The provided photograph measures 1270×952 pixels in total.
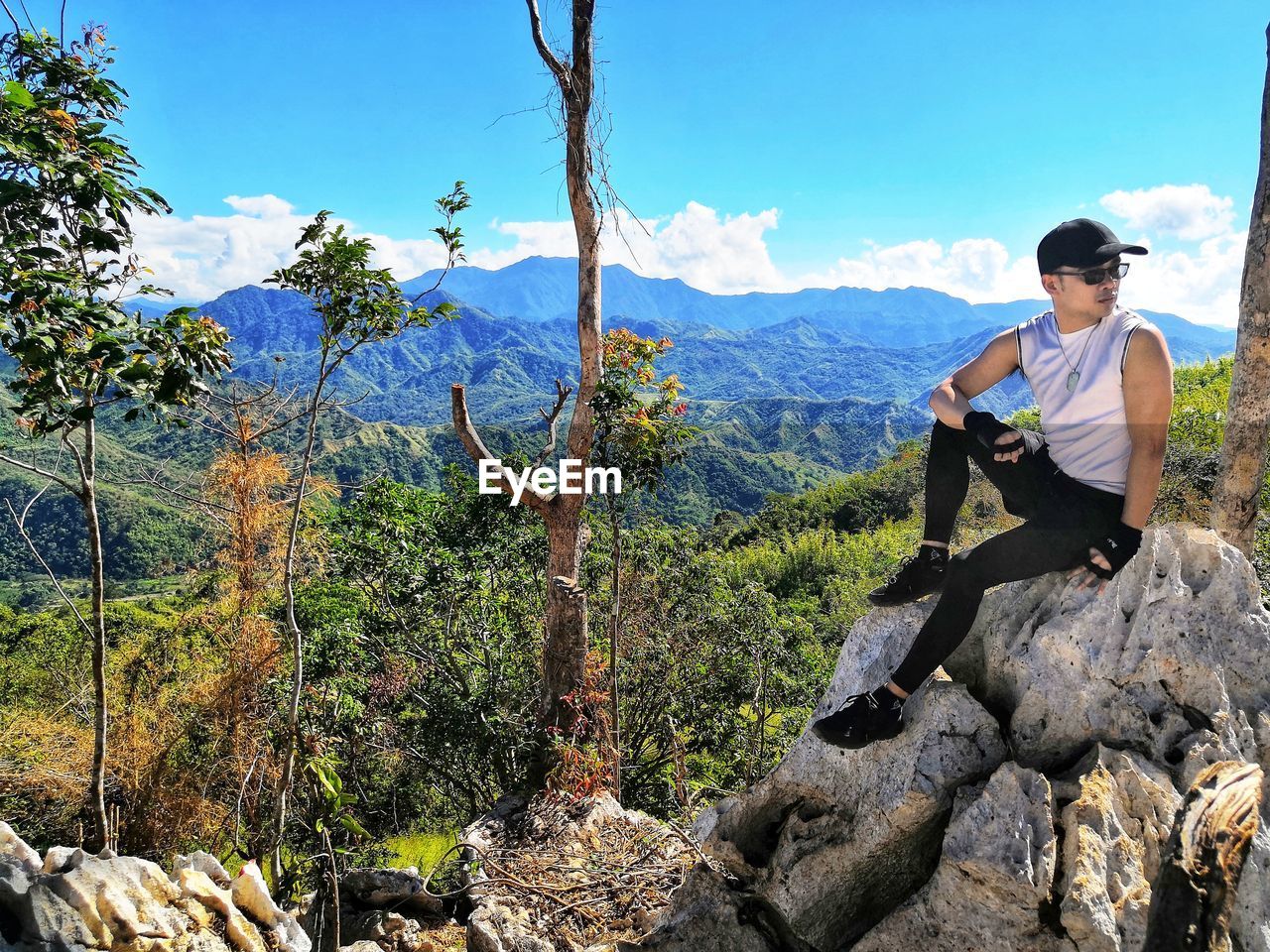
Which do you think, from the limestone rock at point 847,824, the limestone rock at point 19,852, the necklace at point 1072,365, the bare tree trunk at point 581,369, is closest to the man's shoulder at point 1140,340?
the necklace at point 1072,365

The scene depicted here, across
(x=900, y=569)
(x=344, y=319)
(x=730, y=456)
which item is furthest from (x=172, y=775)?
(x=730, y=456)

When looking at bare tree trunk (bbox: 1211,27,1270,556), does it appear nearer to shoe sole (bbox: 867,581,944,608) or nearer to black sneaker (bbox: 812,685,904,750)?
shoe sole (bbox: 867,581,944,608)

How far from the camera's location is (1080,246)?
2.77m

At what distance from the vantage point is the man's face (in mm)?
2762

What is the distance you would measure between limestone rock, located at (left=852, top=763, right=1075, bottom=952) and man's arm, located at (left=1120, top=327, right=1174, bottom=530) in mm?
1186

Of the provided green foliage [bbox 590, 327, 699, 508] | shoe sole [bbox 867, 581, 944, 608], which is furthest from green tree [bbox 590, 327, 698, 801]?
shoe sole [bbox 867, 581, 944, 608]

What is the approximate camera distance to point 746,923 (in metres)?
3.33

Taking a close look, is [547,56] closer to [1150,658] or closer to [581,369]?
[581,369]

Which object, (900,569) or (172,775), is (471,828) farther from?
(172,775)

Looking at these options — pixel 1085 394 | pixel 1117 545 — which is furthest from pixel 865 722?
pixel 1085 394

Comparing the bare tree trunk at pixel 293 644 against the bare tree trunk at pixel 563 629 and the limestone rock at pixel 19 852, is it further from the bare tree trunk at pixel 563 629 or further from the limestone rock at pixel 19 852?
the bare tree trunk at pixel 563 629

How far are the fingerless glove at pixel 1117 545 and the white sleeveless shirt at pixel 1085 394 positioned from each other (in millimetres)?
176

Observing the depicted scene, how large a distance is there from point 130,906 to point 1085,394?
4.74 metres

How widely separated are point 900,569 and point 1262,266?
4331 mm
